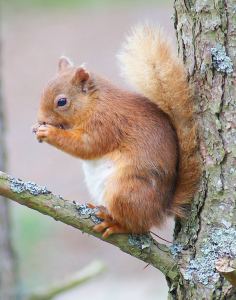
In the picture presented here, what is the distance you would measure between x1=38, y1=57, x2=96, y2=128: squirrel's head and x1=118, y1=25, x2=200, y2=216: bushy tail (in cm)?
29

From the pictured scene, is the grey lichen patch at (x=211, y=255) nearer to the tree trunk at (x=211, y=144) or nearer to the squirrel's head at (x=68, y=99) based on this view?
the tree trunk at (x=211, y=144)

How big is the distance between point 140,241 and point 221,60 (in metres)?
0.58

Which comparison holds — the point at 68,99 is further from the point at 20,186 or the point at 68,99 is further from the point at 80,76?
the point at 20,186

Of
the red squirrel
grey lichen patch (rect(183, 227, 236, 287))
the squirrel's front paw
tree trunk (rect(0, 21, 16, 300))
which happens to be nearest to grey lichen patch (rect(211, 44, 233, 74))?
the red squirrel

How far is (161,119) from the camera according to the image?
8.86 ft

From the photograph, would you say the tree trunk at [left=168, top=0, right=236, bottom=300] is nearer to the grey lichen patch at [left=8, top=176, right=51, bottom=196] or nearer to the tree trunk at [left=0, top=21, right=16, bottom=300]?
the grey lichen patch at [left=8, top=176, right=51, bottom=196]

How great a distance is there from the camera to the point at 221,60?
7.78 ft

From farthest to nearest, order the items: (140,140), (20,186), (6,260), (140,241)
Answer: (6,260), (140,140), (140,241), (20,186)

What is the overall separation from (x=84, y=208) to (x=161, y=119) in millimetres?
465

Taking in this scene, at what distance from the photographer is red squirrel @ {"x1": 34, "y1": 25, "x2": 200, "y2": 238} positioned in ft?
8.32

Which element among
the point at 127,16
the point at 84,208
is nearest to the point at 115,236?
the point at 84,208

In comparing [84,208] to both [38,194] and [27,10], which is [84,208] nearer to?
[38,194]

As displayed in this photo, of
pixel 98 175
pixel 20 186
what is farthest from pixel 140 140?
pixel 20 186

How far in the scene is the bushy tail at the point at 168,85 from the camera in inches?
98.7
